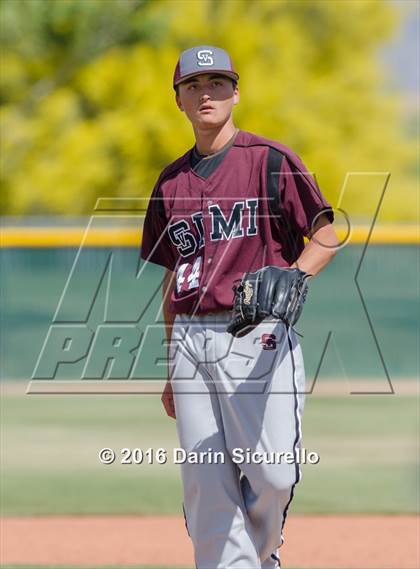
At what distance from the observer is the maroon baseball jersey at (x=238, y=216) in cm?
349

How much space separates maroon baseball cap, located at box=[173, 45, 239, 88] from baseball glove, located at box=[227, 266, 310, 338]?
629mm

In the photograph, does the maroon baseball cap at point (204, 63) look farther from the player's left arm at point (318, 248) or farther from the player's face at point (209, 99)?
the player's left arm at point (318, 248)

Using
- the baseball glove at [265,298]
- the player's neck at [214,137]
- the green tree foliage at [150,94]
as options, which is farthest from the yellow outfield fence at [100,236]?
the green tree foliage at [150,94]

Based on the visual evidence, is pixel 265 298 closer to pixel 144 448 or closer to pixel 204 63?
pixel 204 63

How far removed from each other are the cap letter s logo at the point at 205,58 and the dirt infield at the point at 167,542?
215 centimetres

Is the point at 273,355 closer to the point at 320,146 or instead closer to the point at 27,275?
the point at 27,275

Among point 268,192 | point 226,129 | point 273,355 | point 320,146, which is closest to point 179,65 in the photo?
point 226,129

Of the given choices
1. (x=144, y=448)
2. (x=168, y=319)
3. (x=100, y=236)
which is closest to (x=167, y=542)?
(x=168, y=319)

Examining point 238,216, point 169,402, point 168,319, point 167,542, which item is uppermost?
point 238,216

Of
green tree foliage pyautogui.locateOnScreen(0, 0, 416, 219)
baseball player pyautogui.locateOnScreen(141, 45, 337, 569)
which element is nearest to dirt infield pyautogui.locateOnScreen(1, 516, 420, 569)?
baseball player pyautogui.locateOnScreen(141, 45, 337, 569)

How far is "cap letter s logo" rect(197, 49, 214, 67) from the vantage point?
350 cm

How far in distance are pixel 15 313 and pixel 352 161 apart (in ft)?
43.4

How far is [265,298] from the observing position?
3.28 meters

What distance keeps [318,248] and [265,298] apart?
0.32 m
